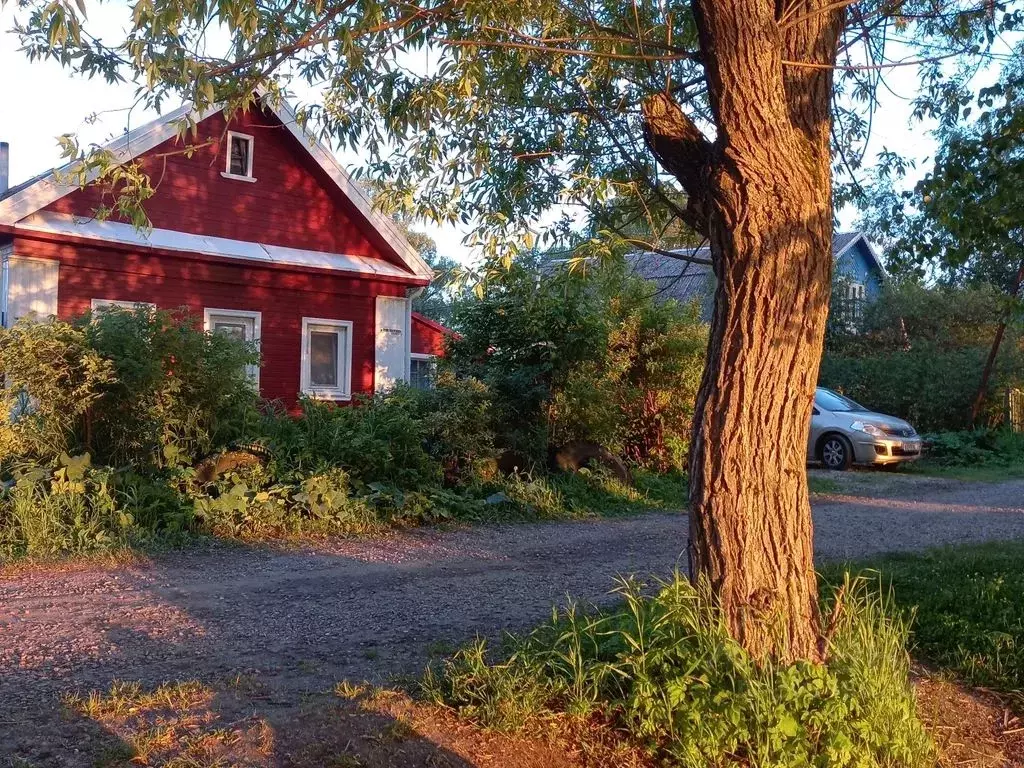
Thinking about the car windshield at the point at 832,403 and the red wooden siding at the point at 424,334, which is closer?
the car windshield at the point at 832,403

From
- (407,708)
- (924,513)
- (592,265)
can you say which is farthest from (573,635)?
(924,513)

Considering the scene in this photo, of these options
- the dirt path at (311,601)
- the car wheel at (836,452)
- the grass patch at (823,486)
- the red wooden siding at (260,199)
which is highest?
the red wooden siding at (260,199)

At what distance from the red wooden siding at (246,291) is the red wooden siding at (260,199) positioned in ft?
1.98

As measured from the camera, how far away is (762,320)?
495 cm

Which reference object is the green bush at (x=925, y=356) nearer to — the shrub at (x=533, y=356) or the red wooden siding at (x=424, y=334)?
the red wooden siding at (x=424, y=334)

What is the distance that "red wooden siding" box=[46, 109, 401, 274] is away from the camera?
51.4 ft

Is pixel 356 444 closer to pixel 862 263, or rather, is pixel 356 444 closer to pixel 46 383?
pixel 46 383

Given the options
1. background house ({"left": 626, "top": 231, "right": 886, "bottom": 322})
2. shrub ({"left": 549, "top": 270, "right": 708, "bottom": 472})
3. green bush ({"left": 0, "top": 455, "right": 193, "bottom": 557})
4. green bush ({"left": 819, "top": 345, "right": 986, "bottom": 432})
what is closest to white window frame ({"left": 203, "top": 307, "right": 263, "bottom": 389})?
shrub ({"left": 549, "top": 270, "right": 708, "bottom": 472})

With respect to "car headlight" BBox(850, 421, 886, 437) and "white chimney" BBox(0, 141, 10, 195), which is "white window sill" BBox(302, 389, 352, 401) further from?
"car headlight" BBox(850, 421, 886, 437)

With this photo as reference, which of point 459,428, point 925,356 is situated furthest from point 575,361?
point 925,356

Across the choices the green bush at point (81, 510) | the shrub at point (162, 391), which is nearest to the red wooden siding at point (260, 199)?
the shrub at point (162, 391)

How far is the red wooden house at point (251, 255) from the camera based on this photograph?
1434 centimetres

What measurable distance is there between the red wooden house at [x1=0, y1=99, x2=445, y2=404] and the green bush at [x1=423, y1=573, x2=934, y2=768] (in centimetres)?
1094

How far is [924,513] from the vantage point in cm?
1288
